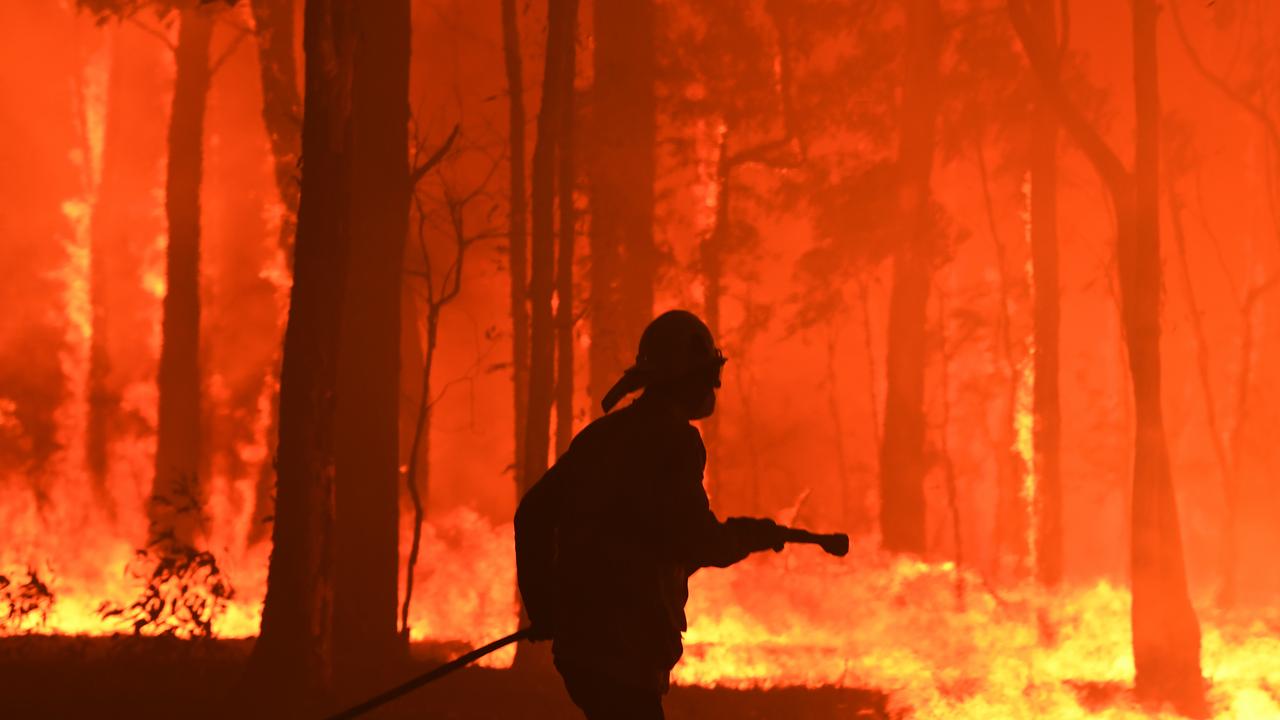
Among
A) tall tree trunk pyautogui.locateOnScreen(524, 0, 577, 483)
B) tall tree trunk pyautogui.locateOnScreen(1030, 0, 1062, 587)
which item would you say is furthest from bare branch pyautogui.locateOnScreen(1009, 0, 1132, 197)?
tall tree trunk pyautogui.locateOnScreen(1030, 0, 1062, 587)

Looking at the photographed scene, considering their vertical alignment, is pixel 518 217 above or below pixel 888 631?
above

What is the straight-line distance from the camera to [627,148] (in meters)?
21.2

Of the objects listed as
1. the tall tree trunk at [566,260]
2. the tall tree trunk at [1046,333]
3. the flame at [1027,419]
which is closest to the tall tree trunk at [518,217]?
the tall tree trunk at [566,260]

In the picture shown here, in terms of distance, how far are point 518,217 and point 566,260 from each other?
6873 millimetres

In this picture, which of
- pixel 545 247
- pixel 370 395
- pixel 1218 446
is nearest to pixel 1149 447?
pixel 545 247

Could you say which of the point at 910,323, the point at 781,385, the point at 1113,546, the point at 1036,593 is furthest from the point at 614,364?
the point at 1113,546

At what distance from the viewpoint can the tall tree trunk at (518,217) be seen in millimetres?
18578

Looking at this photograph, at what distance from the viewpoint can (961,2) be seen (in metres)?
39.7

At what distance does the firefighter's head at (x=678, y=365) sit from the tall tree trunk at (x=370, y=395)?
7598 mm

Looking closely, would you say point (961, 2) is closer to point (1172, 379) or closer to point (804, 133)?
point (1172, 379)

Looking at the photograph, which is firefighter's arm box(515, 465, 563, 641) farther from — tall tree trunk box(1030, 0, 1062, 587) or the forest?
tall tree trunk box(1030, 0, 1062, 587)

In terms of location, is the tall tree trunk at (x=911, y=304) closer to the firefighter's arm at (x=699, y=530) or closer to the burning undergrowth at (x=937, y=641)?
the burning undergrowth at (x=937, y=641)

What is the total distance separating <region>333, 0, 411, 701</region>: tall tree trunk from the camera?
38.2ft

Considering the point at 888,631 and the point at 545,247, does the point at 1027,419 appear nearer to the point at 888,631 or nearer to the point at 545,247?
the point at 888,631
